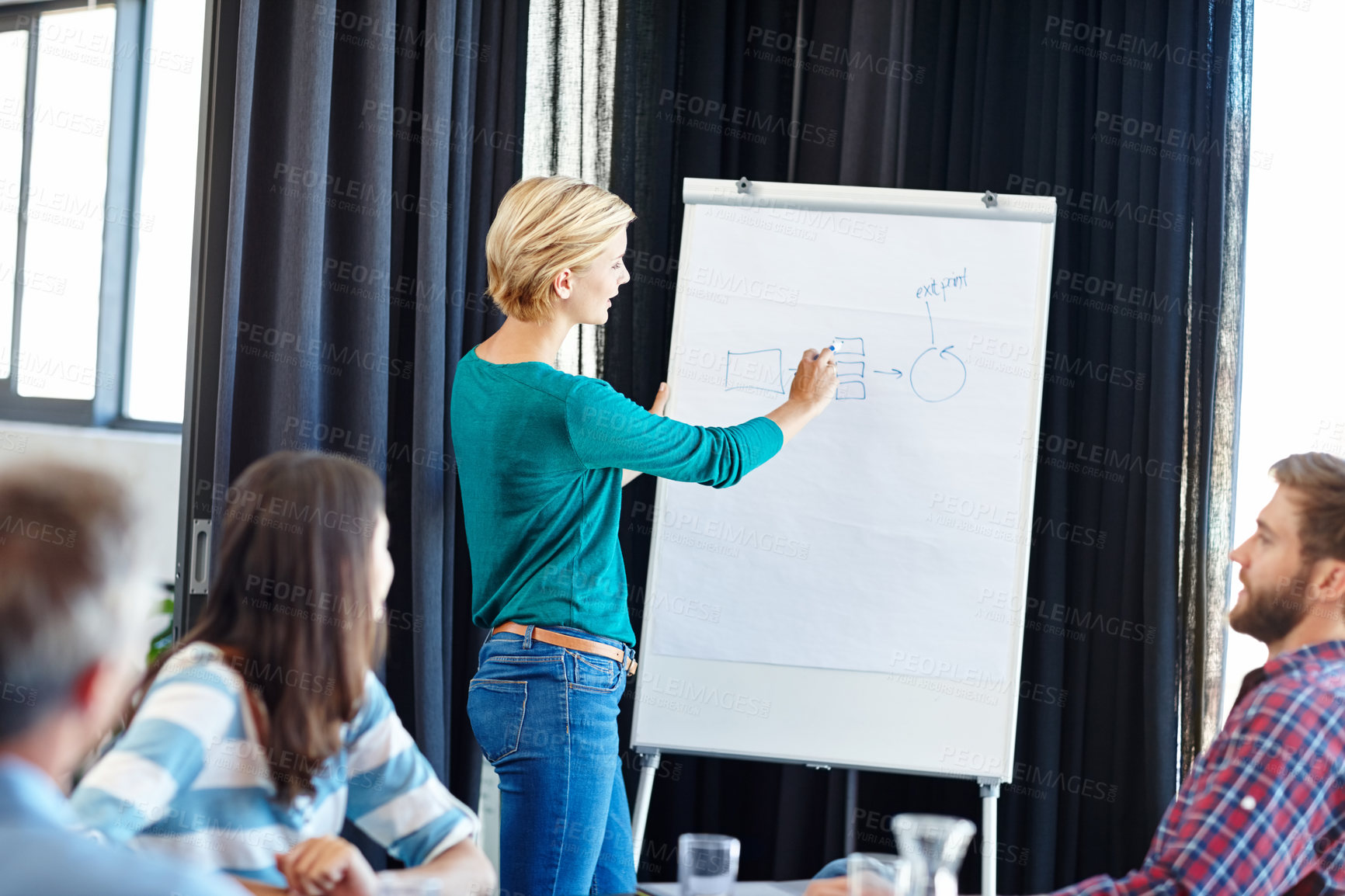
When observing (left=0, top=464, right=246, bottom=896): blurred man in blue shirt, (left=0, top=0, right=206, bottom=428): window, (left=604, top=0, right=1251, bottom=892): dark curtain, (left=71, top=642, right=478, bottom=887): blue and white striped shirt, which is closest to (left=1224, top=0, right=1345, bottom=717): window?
(left=604, top=0, right=1251, bottom=892): dark curtain

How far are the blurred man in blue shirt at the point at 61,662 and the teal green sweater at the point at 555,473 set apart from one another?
0.91 m

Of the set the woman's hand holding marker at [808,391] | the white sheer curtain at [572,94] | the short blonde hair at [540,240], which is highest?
the white sheer curtain at [572,94]

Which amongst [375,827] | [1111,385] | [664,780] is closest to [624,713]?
[664,780]

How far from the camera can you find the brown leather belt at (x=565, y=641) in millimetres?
1746

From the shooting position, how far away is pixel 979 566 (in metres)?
2.32

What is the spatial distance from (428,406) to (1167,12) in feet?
6.05

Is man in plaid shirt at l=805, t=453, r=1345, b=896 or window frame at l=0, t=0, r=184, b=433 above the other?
window frame at l=0, t=0, r=184, b=433

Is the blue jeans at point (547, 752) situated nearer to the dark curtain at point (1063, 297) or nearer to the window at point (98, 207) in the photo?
the window at point (98, 207)

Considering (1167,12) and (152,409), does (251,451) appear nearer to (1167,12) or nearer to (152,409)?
(152,409)

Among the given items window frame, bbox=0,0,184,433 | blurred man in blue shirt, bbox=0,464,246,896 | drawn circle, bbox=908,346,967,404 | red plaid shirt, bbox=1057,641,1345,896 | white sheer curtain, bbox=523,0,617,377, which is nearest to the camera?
blurred man in blue shirt, bbox=0,464,246,896

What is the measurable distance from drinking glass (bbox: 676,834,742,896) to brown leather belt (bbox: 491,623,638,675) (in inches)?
24.3

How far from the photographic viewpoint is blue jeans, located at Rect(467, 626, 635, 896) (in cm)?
170

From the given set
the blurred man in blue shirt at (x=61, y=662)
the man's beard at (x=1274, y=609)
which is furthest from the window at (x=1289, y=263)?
the blurred man in blue shirt at (x=61, y=662)

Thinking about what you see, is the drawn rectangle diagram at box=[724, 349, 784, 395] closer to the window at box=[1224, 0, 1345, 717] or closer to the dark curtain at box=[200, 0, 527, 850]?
the dark curtain at box=[200, 0, 527, 850]
